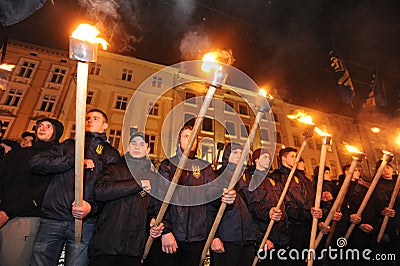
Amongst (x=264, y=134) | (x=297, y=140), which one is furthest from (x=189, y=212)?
(x=297, y=140)

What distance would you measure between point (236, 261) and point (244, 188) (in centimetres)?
100

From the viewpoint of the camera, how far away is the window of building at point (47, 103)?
18.6m

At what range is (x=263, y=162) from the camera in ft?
12.9

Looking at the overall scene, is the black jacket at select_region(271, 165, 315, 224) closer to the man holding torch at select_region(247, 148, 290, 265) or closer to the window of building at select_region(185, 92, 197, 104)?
the man holding torch at select_region(247, 148, 290, 265)

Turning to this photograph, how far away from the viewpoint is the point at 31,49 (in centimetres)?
2008

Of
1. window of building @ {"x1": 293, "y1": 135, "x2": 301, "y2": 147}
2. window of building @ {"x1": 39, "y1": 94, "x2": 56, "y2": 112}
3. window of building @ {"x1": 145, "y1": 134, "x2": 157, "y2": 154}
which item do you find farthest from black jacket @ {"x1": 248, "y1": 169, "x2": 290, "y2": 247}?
window of building @ {"x1": 293, "y1": 135, "x2": 301, "y2": 147}

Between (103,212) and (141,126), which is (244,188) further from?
(141,126)

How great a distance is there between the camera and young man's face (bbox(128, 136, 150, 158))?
304cm

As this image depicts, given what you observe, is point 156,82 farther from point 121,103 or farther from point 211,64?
point 211,64

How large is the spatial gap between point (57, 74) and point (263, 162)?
2207cm

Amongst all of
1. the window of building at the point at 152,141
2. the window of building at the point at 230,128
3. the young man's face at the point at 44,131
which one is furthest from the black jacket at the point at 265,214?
the window of building at the point at 230,128

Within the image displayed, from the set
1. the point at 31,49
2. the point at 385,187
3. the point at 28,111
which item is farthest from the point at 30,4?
the point at 31,49

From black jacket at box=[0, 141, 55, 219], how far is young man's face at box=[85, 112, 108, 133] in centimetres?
79

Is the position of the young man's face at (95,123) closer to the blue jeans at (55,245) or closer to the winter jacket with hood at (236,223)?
the blue jeans at (55,245)
